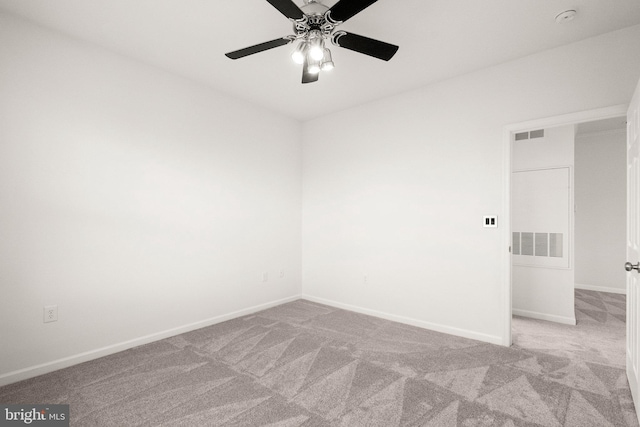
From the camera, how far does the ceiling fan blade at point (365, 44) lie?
1.99 m

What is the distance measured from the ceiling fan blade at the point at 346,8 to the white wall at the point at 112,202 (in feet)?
7.16

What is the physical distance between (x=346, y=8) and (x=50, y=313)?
3092 mm

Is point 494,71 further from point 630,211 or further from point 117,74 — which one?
point 117,74

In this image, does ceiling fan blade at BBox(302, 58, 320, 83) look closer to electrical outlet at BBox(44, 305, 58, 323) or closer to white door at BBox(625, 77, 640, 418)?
white door at BBox(625, 77, 640, 418)

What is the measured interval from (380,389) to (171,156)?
114 inches

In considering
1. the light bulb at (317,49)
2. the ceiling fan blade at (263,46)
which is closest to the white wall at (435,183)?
the light bulb at (317,49)

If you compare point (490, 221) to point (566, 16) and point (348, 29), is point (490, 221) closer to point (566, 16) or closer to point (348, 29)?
point (566, 16)

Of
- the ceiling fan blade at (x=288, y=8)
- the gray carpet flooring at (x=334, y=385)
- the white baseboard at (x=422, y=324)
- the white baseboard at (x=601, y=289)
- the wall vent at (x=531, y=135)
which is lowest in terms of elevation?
the gray carpet flooring at (x=334, y=385)

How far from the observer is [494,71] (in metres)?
3.07

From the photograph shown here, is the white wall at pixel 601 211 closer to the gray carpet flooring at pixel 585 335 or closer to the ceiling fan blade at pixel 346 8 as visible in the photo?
the gray carpet flooring at pixel 585 335

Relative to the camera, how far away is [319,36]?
6.64 ft

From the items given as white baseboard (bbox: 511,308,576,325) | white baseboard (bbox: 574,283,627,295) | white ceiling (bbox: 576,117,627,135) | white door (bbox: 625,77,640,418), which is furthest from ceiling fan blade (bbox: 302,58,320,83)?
white baseboard (bbox: 574,283,627,295)

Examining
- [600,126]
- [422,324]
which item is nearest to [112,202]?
[422,324]

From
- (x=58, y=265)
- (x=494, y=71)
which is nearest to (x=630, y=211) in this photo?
(x=494, y=71)
